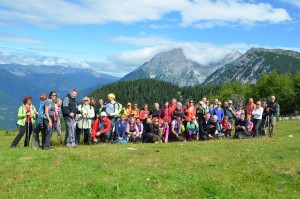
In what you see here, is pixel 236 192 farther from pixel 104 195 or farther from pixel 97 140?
pixel 97 140

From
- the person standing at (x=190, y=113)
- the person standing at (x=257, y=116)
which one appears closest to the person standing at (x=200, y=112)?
the person standing at (x=190, y=113)

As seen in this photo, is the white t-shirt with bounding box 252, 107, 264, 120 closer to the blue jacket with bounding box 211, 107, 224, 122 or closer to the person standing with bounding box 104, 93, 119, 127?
the blue jacket with bounding box 211, 107, 224, 122

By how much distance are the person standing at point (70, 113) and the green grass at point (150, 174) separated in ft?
10.3

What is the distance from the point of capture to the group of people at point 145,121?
1941 cm

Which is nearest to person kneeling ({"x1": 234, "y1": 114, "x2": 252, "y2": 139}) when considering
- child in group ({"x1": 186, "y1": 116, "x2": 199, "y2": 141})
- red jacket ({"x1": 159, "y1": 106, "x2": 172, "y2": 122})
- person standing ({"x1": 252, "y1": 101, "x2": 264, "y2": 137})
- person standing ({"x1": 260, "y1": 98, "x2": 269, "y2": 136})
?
person standing ({"x1": 252, "y1": 101, "x2": 264, "y2": 137})

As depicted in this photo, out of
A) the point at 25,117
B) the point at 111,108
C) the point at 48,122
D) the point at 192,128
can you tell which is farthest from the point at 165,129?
the point at 25,117

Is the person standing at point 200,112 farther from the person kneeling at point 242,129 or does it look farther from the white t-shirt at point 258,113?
the white t-shirt at point 258,113

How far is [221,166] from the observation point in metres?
13.5

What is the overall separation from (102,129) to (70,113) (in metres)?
3.42

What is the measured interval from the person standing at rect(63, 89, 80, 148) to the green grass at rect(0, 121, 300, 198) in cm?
313

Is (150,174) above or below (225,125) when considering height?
below

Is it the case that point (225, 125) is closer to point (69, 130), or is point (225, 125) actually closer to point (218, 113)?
point (218, 113)

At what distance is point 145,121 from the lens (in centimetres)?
2361

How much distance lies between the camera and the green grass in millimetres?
10734
